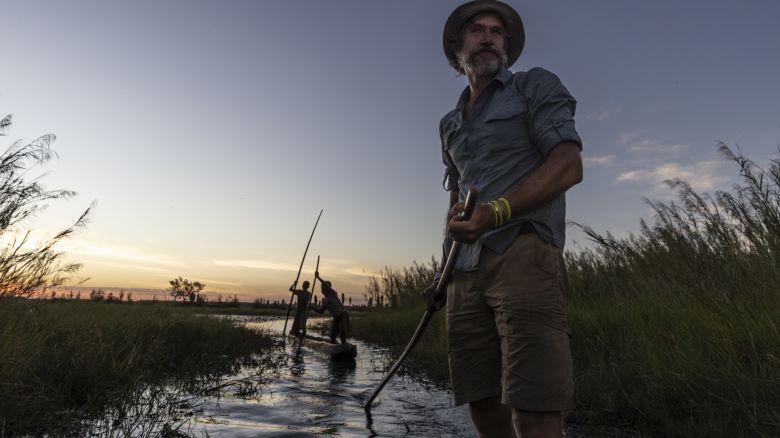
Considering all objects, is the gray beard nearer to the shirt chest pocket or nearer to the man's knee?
the shirt chest pocket

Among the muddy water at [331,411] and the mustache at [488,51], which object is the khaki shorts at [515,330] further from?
the muddy water at [331,411]

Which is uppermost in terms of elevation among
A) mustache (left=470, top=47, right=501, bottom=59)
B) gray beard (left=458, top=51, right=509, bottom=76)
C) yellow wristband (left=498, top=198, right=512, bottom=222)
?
mustache (left=470, top=47, right=501, bottom=59)

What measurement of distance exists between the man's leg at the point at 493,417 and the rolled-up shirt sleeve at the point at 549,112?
3.83 ft

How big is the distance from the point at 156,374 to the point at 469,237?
5.78 m

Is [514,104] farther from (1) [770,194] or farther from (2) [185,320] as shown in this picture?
(2) [185,320]

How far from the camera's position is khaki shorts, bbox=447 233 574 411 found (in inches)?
73.5

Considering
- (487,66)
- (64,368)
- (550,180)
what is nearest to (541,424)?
(550,180)

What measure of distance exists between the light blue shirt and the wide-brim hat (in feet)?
1.60

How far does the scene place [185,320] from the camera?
36.7ft

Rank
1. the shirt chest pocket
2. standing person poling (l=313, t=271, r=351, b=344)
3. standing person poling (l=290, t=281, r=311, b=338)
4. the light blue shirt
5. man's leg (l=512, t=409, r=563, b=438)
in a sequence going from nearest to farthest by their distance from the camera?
man's leg (l=512, t=409, r=563, b=438) → the light blue shirt → the shirt chest pocket → standing person poling (l=313, t=271, r=351, b=344) → standing person poling (l=290, t=281, r=311, b=338)

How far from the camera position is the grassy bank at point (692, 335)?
12.0 ft

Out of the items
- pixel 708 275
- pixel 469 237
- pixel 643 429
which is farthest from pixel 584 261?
pixel 469 237

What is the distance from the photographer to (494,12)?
2.73m

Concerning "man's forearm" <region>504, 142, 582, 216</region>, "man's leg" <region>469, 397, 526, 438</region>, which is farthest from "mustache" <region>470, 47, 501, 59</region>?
"man's leg" <region>469, 397, 526, 438</region>
